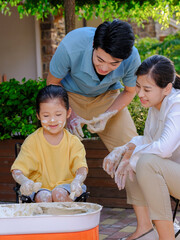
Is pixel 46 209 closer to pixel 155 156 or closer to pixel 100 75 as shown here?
pixel 155 156

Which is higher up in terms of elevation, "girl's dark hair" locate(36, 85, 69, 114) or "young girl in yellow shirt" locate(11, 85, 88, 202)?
"girl's dark hair" locate(36, 85, 69, 114)

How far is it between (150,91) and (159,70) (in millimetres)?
129

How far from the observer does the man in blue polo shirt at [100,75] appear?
8.86ft

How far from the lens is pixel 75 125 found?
3029 millimetres

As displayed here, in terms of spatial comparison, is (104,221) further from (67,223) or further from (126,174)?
(67,223)

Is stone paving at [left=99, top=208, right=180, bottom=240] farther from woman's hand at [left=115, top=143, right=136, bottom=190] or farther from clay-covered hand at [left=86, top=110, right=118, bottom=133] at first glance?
clay-covered hand at [left=86, top=110, right=118, bottom=133]

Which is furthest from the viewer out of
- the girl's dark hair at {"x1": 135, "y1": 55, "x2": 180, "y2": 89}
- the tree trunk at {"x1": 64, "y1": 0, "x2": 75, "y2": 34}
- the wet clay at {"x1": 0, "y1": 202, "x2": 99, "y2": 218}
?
the tree trunk at {"x1": 64, "y1": 0, "x2": 75, "y2": 34}

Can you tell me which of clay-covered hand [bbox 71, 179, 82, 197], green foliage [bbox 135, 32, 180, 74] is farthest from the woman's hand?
green foliage [bbox 135, 32, 180, 74]

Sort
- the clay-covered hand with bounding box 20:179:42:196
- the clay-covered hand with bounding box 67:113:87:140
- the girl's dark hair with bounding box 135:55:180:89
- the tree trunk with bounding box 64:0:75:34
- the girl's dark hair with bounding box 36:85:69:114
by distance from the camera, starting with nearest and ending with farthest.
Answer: the clay-covered hand with bounding box 20:179:42:196 → the girl's dark hair with bounding box 135:55:180:89 → the girl's dark hair with bounding box 36:85:69:114 → the clay-covered hand with bounding box 67:113:87:140 → the tree trunk with bounding box 64:0:75:34

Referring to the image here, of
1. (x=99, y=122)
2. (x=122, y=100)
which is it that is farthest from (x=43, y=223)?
(x=122, y=100)

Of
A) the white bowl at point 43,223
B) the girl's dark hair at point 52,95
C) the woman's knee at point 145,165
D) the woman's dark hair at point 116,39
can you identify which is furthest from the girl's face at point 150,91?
the white bowl at point 43,223

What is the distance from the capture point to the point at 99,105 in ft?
10.6

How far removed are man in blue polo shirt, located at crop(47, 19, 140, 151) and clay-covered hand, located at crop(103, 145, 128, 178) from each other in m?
0.32

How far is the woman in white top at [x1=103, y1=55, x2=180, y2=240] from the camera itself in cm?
241
